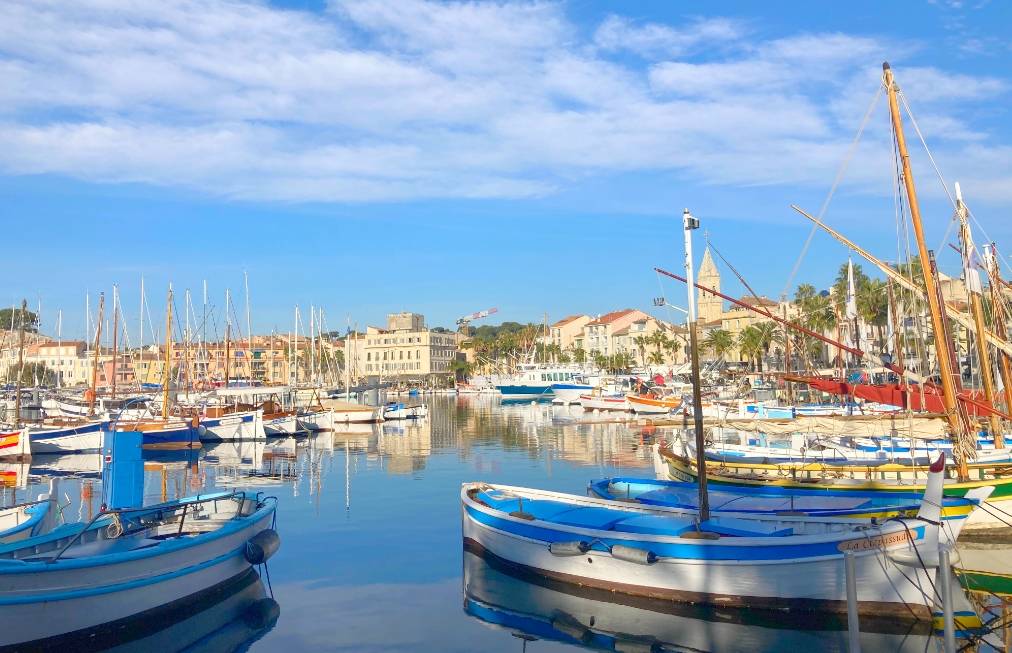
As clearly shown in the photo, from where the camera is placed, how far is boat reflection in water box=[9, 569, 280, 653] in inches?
584

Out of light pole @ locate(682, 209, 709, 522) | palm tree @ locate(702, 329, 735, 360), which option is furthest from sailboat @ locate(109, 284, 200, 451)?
palm tree @ locate(702, 329, 735, 360)

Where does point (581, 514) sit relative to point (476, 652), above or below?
above

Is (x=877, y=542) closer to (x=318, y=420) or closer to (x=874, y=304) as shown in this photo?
(x=318, y=420)

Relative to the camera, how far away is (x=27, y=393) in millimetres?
94312

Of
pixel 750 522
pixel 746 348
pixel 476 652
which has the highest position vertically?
pixel 746 348

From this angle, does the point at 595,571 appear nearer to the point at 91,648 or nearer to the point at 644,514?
the point at 644,514

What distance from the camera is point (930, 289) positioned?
2211 cm

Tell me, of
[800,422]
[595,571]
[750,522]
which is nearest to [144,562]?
[595,571]

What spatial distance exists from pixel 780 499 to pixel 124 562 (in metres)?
15.9

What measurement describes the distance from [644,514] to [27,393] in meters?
93.7

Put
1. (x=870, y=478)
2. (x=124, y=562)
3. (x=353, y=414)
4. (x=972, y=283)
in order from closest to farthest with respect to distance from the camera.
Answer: (x=124, y=562) → (x=870, y=478) → (x=972, y=283) → (x=353, y=414)

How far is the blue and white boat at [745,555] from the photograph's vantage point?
1530 cm

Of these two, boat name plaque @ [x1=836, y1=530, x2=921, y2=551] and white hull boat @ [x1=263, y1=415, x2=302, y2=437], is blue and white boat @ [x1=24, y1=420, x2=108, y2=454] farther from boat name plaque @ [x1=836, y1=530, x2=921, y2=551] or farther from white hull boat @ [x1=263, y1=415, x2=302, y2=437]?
boat name plaque @ [x1=836, y1=530, x2=921, y2=551]

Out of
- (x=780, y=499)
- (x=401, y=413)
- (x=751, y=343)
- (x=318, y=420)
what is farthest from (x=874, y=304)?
(x=780, y=499)
